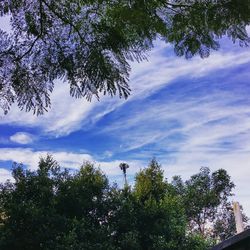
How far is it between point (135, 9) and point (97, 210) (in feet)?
62.7

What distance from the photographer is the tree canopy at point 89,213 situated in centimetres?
2028

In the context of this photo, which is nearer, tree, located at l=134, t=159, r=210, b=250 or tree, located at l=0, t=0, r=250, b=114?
tree, located at l=0, t=0, r=250, b=114

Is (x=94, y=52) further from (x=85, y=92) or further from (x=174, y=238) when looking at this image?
(x=174, y=238)

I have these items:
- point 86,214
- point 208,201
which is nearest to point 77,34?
point 86,214

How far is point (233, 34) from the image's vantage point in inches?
189

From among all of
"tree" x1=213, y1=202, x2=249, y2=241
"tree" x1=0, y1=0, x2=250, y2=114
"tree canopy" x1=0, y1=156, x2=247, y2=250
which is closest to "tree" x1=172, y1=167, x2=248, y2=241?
"tree" x1=213, y1=202, x2=249, y2=241

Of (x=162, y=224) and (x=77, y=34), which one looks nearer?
(x=77, y=34)

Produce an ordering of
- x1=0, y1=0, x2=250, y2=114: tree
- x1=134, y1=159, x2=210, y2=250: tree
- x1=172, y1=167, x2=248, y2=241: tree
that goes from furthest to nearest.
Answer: x1=172, y1=167, x2=248, y2=241: tree < x1=134, y1=159, x2=210, y2=250: tree < x1=0, y1=0, x2=250, y2=114: tree

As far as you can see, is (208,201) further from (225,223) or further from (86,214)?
(86,214)

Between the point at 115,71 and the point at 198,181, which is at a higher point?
the point at 198,181

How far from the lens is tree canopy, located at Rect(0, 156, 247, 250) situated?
20281mm

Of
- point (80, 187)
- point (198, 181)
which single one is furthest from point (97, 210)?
point (198, 181)

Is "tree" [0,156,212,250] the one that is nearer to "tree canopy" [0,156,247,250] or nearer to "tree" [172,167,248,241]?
"tree canopy" [0,156,247,250]

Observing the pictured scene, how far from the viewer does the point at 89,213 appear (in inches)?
880
